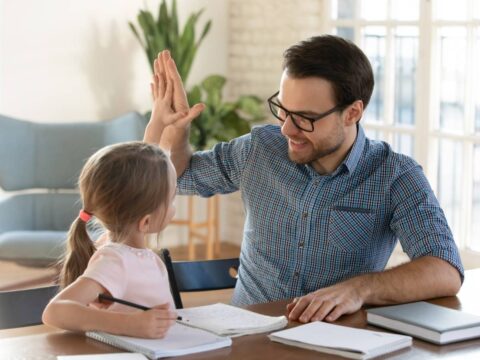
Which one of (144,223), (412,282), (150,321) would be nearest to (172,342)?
(150,321)

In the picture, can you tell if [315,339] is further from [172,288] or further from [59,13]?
[59,13]

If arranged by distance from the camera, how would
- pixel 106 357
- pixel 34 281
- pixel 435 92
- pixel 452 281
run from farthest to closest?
pixel 34 281, pixel 435 92, pixel 452 281, pixel 106 357

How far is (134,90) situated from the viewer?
21.8 ft

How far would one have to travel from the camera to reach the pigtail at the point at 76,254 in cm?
222

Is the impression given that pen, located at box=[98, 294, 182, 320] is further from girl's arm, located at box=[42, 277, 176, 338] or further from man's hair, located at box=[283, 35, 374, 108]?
man's hair, located at box=[283, 35, 374, 108]

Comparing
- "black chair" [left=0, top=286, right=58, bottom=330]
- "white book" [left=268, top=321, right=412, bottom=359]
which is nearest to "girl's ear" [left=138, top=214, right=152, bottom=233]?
"white book" [left=268, top=321, right=412, bottom=359]

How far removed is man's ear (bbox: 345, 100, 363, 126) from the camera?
2871mm

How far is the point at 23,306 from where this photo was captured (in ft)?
8.21

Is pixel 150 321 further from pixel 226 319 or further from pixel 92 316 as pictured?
pixel 226 319

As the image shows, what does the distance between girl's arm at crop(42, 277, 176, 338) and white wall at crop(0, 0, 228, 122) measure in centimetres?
429

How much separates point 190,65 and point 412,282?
13.1ft

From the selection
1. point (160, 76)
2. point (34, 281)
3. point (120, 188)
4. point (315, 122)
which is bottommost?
point (34, 281)

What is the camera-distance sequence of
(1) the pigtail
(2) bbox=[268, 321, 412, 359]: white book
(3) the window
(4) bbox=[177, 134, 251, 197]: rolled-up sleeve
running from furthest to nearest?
(3) the window, (4) bbox=[177, 134, 251, 197]: rolled-up sleeve, (1) the pigtail, (2) bbox=[268, 321, 412, 359]: white book

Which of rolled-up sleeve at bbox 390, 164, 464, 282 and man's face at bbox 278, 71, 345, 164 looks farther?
man's face at bbox 278, 71, 345, 164
